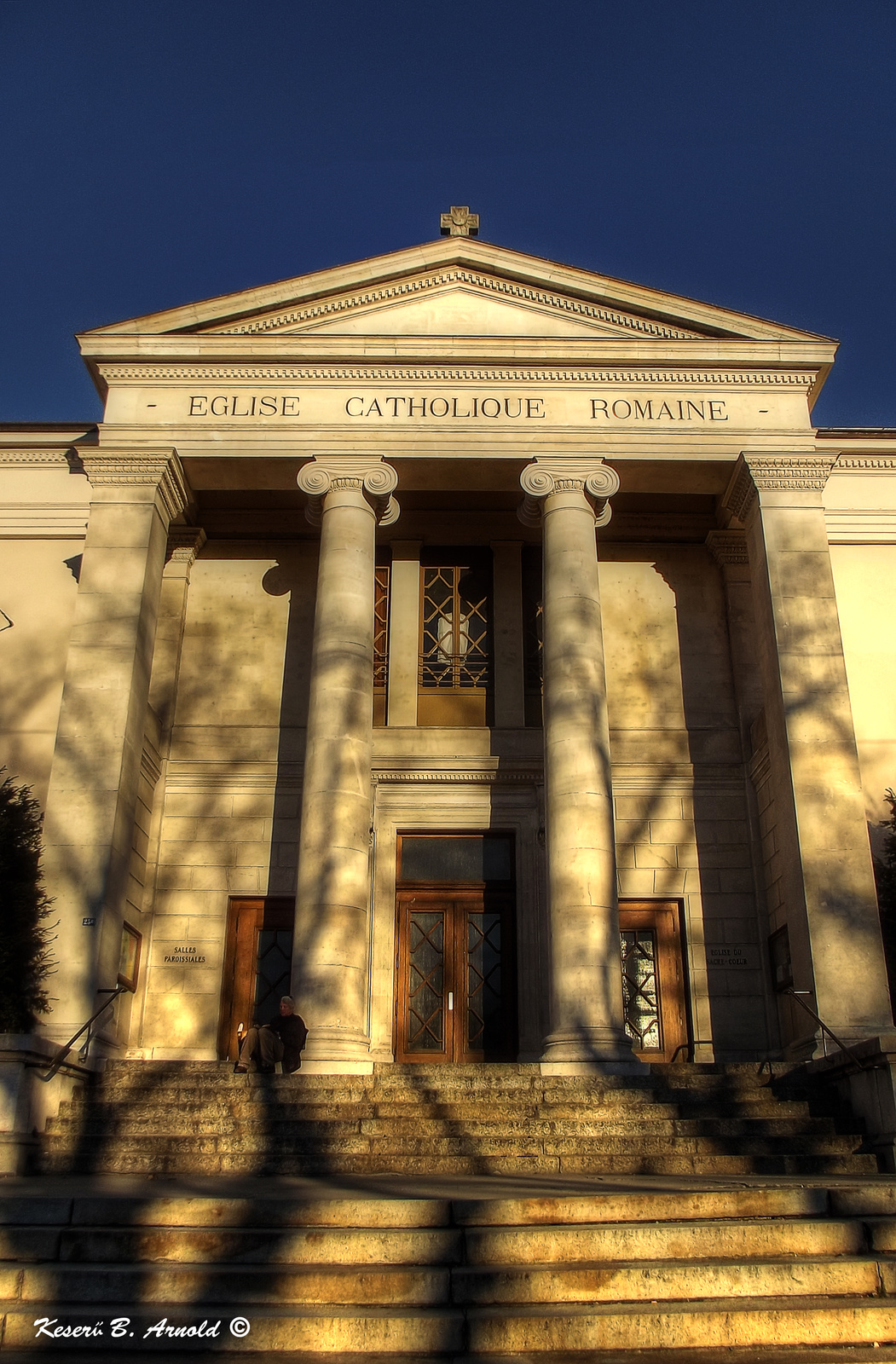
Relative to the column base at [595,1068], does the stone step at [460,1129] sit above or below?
below

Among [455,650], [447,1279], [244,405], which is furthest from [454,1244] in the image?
[244,405]

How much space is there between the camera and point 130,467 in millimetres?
16875

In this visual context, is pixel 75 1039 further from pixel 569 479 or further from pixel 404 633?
pixel 569 479

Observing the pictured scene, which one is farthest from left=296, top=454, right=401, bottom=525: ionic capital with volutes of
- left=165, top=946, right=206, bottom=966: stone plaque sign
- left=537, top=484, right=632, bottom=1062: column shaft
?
left=165, top=946, right=206, bottom=966: stone plaque sign

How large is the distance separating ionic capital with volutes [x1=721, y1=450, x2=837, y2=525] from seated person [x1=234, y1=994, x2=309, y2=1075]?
382 inches

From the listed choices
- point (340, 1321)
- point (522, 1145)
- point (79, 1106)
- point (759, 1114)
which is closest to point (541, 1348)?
point (340, 1321)

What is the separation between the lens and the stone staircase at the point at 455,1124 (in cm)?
1048

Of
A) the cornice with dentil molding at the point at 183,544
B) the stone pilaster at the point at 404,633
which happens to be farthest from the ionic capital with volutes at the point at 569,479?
the cornice with dentil molding at the point at 183,544

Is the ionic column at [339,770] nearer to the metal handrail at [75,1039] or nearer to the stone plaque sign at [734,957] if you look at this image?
the metal handrail at [75,1039]

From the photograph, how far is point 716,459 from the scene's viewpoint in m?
17.1

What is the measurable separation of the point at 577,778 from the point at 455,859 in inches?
148

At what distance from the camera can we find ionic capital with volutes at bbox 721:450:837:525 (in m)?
16.9

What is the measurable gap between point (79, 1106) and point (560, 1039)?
5378 mm

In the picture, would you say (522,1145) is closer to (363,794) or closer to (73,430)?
(363,794)
